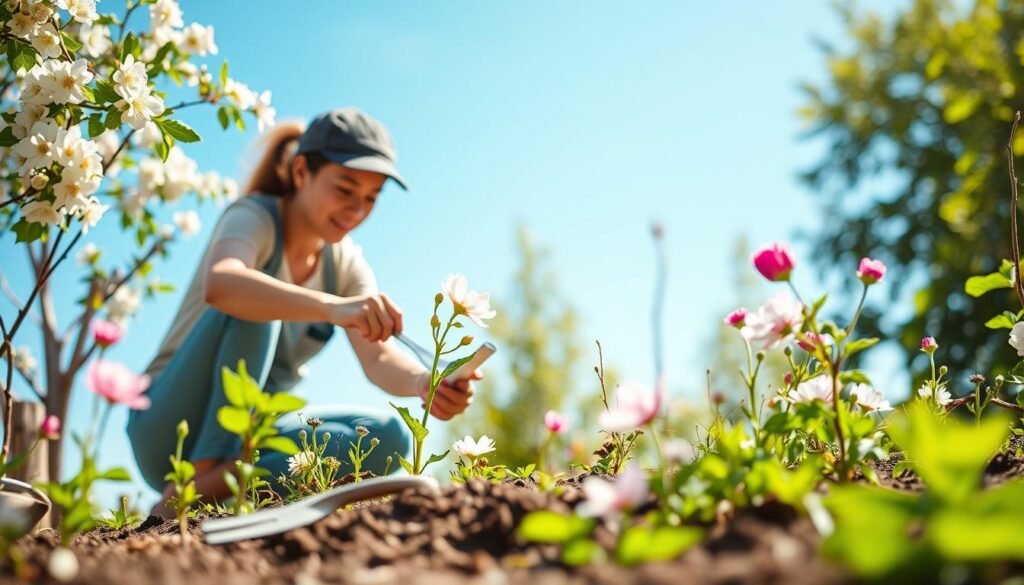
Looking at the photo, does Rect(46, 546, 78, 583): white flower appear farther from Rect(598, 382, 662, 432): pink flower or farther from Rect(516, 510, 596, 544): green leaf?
Rect(598, 382, 662, 432): pink flower

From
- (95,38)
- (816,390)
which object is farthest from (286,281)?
(816,390)

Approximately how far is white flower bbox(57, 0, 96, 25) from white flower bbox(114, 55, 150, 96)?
21 centimetres

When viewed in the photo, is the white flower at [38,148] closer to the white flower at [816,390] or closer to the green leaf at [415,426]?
the green leaf at [415,426]

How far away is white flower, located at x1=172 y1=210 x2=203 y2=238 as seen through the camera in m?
3.81

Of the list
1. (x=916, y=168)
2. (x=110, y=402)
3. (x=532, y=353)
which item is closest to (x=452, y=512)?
(x=110, y=402)

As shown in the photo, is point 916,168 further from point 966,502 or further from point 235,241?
point 966,502

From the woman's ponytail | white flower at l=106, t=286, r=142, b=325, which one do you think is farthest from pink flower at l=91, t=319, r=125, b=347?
white flower at l=106, t=286, r=142, b=325

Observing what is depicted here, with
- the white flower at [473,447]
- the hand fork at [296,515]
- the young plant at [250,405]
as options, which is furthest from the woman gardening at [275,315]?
the young plant at [250,405]

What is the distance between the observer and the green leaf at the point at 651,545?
26.9 inches

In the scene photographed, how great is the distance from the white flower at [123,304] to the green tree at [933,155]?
15.7 feet

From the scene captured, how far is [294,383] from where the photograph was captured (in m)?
3.36

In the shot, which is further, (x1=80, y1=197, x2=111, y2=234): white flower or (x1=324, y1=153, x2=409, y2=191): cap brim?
(x1=324, y1=153, x2=409, y2=191): cap brim

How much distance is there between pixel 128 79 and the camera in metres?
1.79

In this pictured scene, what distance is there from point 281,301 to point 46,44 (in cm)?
87
